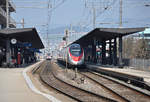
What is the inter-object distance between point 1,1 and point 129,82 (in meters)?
32.9

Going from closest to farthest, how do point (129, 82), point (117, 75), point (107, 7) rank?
point (129, 82)
point (117, 75)
point (107, 7)

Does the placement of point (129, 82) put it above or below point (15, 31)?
below

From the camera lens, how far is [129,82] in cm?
1661

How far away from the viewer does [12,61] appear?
30.1m

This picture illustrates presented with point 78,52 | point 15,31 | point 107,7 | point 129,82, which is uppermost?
point 107,7

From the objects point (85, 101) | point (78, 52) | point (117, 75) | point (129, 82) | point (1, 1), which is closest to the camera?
point (85, 101)

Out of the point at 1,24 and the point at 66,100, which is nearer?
the point at 66,100

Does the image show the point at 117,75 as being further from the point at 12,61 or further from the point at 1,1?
the point at 1,1

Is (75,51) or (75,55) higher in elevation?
(75,51)

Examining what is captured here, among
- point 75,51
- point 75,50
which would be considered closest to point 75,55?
point 75,51

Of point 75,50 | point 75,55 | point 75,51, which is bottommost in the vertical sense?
point 75,55

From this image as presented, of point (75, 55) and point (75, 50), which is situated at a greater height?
point (75, 50)

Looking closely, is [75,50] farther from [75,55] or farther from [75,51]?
[75,55]

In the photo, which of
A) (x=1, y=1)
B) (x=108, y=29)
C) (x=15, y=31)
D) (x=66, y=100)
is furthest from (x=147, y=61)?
(x=1, y=1)
